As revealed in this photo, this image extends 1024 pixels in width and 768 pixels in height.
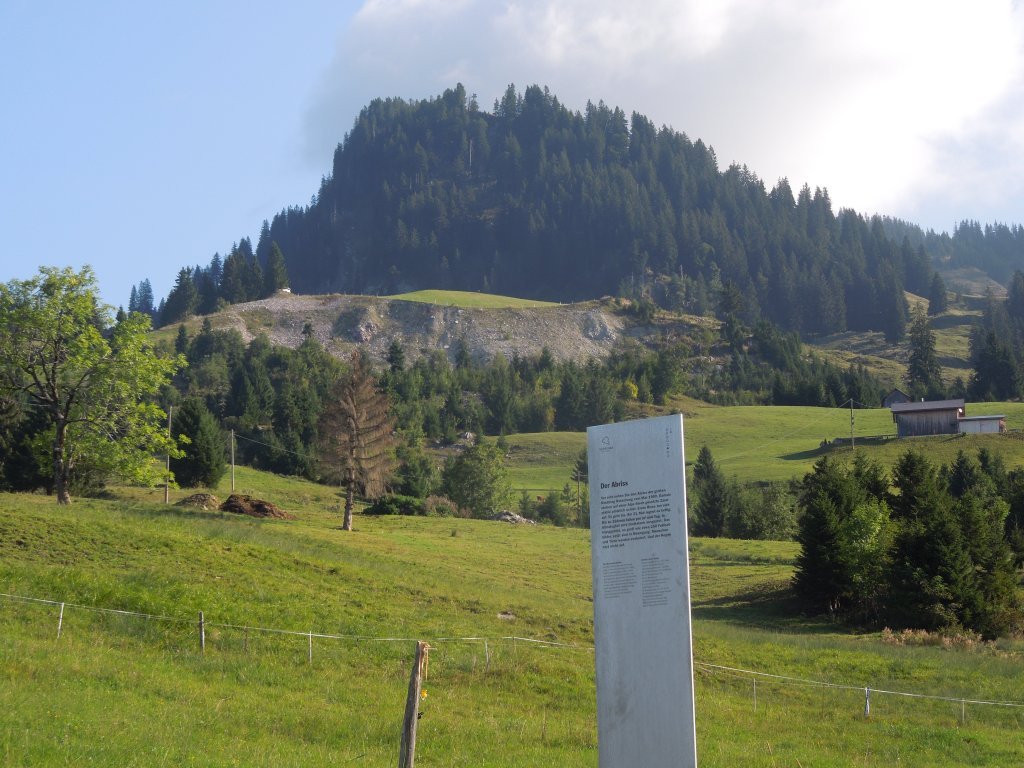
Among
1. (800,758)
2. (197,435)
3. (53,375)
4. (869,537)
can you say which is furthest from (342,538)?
(800,758)

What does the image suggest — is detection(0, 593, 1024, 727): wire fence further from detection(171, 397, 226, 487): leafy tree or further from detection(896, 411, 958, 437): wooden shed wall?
detection(896, 411, 958, 437): wooden shed wall

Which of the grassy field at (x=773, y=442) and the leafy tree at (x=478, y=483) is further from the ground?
the grassy field at (x=773, y=442)

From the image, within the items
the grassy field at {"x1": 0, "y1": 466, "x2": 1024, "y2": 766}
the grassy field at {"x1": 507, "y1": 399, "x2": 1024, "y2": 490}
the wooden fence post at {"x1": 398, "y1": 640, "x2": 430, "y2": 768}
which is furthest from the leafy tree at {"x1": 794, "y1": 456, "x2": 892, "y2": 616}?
the grassy field at {"x1": 507, "y1": 399, "x2": 1024, "y2": 490}

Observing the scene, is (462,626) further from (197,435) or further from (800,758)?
(197,435)

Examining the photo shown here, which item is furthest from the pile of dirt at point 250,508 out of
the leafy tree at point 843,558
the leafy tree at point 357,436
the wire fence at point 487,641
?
the wire fence at point 487,641

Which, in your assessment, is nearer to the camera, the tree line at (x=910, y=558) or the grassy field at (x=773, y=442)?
the tree line at (x=910, y=558)

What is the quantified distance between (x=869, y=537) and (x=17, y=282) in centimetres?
4380

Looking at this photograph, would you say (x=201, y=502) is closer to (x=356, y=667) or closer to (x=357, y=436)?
(x=357, y=436)

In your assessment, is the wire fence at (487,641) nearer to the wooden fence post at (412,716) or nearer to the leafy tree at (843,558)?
the wooden fence post at (412,716)

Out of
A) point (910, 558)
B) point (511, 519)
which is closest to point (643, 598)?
point (910, 558)

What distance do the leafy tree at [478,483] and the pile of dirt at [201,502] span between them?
40.8 m

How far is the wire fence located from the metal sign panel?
1591 cm

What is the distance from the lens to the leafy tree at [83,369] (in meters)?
50.5

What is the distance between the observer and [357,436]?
67.1 metres
